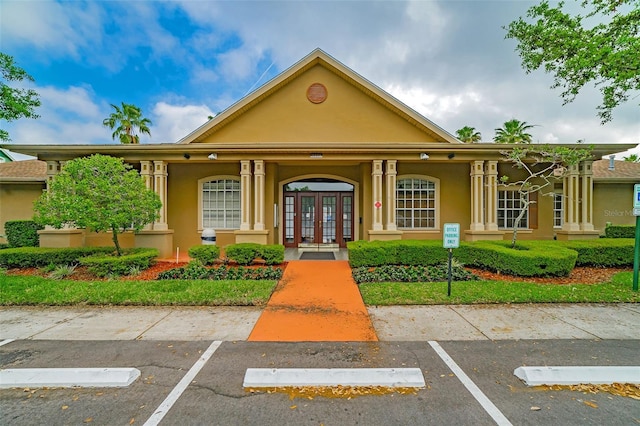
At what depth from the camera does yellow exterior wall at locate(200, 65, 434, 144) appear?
10953 millimetres

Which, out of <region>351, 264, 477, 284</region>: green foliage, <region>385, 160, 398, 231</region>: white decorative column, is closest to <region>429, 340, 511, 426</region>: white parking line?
<region>351, 264, 477, 284</region>: green foliage

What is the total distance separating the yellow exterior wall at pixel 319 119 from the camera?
1095 cm

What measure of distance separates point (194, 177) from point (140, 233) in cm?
275

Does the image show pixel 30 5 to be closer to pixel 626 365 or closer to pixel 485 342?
pixel 485 342

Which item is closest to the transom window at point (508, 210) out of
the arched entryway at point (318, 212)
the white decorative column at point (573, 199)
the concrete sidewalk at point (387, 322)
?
the white decorative column at point (573, 199)

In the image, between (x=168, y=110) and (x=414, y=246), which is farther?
(x=168, y=110)

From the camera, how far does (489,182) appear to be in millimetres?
10141

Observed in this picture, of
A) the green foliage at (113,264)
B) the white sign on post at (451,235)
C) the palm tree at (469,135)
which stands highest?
the palm tree at (469,135)

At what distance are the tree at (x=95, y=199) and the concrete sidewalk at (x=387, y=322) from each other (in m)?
2.72

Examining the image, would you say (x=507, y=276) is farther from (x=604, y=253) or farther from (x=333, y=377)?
(x=333, y=377)

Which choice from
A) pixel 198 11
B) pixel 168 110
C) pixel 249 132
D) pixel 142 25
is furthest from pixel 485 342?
pixel 168 110

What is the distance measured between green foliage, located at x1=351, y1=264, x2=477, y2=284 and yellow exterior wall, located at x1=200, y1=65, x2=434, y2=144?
5323mm

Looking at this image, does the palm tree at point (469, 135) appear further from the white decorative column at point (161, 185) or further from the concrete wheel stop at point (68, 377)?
the concrete wheel stop at point (68, 377)

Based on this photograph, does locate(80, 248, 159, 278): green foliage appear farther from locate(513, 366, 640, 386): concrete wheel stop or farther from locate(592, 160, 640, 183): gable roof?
locate(592, 160, 640, 183): gable roof
